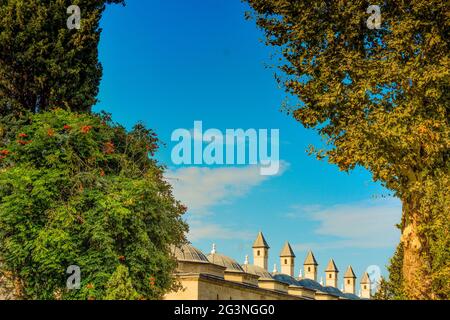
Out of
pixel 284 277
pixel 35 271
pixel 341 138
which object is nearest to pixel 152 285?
Result: pixel 35 271

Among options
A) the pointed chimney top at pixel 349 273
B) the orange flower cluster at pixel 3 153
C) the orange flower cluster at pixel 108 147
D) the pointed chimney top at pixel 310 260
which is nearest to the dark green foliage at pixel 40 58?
the orange flower cluster at pixel 108 147

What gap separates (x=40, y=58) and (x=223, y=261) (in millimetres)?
39631

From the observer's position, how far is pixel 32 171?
15.7 m

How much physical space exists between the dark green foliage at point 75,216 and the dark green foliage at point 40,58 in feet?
7.27

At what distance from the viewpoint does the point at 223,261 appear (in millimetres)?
56188

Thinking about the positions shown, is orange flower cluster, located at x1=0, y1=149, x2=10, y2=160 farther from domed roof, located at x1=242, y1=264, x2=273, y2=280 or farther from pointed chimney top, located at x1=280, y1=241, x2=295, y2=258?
pointed chimney top, located at x1=280, y1=241, x2=295, y2=258

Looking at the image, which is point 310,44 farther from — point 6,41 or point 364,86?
point 6,41

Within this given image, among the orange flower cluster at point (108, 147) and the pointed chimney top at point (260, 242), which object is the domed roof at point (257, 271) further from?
the orange flower cluster at point (108, 147)

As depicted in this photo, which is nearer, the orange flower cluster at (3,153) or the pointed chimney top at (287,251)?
the orange flower cluster at (3,153)

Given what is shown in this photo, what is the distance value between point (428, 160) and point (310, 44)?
201 inches

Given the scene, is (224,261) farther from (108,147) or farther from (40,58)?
(108,147)

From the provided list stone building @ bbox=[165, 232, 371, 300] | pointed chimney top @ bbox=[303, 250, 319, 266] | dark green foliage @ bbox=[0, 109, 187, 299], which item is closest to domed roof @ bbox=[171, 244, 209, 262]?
stone building @ bbox=[165, 232, 371, 300]

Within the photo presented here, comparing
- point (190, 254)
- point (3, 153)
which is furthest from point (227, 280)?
point (3, 153)

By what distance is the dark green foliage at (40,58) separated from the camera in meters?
18.8
